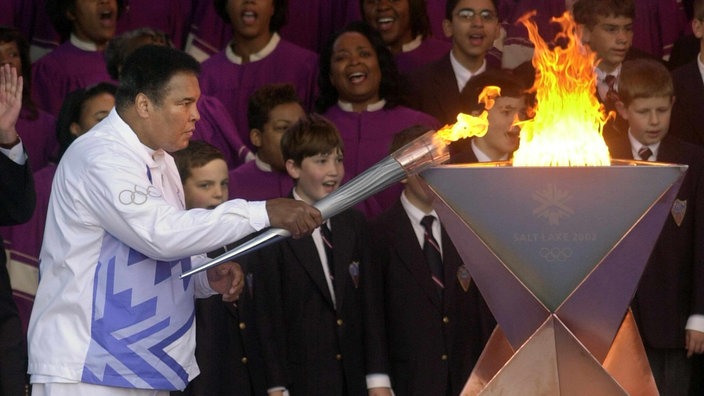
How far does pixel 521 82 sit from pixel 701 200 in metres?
0.92

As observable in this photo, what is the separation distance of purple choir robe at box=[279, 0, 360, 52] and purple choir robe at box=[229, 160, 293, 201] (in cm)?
139

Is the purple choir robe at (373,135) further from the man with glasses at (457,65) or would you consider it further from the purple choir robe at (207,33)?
the purple choir robe at (207,33)

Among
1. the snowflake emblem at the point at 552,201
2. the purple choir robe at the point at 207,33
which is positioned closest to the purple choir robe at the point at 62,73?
the purple choir robe at the point at 207,33

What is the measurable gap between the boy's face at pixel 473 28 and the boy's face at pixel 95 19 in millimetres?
1673

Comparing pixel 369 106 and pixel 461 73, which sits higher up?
pixel 461 73

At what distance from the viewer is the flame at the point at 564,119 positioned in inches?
177

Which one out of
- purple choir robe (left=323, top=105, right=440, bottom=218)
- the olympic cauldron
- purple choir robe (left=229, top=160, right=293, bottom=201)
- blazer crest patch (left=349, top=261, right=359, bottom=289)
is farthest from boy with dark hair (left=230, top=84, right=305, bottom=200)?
the olympic cauldron

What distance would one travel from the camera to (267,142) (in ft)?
20.7

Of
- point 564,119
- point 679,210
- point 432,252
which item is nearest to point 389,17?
point 432,252

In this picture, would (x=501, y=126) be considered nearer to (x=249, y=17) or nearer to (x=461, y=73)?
(x=461, y=73)

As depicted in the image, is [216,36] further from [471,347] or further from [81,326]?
[81,326]

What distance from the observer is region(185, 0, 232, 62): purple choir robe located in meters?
7.37

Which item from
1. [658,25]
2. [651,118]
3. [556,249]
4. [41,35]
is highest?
[41,35]

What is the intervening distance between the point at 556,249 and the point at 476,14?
8.42ft
